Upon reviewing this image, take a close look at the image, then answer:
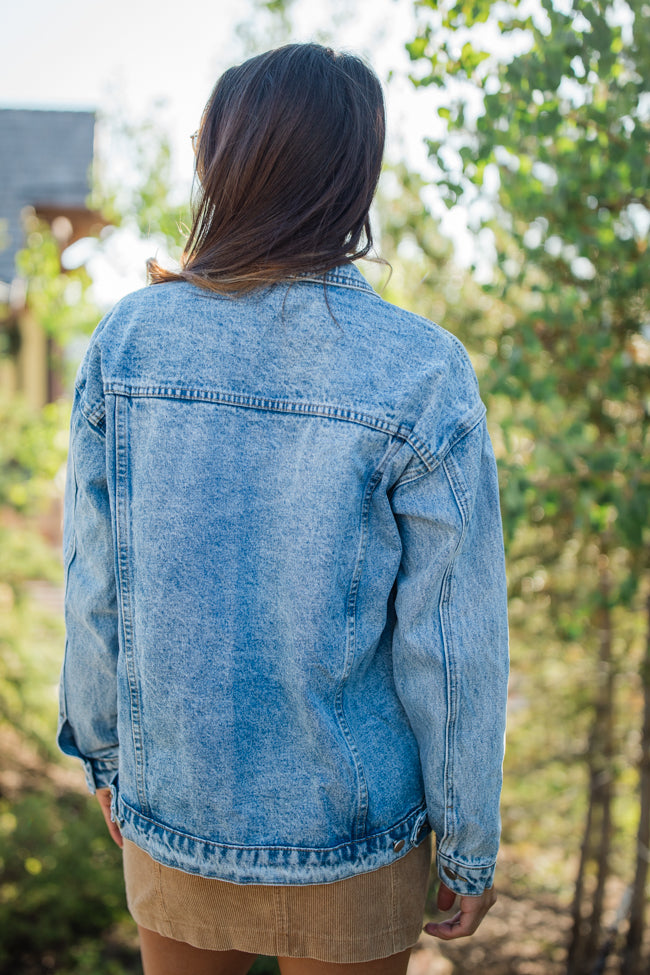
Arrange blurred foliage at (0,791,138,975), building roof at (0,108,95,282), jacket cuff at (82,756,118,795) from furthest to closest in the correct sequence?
1. building roof at (0,108,95,282)
2. blurred foliage at (0,791,138,975)
3. jacket cuff at (82,756,118,795)

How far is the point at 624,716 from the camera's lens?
3.40m

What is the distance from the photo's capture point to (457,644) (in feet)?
3.74

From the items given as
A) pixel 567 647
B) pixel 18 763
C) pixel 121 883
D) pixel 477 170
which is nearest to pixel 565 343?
pixel 477 170

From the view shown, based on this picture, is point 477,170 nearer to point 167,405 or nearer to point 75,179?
point 167,405

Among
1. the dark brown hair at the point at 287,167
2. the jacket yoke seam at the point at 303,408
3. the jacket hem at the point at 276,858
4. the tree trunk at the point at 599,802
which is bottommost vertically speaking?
the tree trunk at the point at 599,802

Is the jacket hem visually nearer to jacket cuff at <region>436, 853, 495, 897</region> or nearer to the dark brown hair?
jacket cuff at <region>436, 853, 495, 897</region>

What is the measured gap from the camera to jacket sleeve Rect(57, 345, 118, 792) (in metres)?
1.21

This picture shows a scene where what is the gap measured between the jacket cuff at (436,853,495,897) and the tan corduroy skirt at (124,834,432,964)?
1.9 inches

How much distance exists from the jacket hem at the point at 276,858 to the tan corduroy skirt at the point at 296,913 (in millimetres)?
27

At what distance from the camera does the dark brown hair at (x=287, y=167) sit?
1109 mm

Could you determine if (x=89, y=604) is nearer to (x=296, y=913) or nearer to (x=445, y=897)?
(x=296, y=913)

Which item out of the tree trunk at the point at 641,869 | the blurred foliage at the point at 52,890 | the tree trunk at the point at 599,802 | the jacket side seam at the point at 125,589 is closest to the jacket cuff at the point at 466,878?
the jacket side seam at the point at 125,589

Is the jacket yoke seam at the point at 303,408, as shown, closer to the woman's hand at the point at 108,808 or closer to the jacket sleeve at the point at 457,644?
the jacket sleeve at the point at 457,644

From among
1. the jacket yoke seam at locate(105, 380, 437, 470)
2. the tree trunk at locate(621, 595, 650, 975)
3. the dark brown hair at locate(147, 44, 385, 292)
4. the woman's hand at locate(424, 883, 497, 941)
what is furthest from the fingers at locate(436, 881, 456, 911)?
the tree trunk at locate(621, 595, 650, 975)
